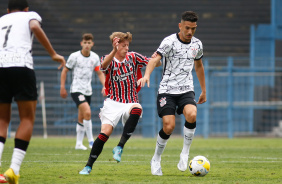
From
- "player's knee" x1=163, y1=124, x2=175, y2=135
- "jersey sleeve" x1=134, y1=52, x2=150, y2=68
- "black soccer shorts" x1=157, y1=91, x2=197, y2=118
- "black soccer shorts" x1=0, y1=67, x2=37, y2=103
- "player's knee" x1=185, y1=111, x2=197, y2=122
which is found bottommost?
"player's knee" x1=163, y1=124, x2=175, y2=135

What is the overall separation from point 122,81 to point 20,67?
6.87 feet

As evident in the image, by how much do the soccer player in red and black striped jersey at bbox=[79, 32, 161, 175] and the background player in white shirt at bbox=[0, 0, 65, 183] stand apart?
151 centimetres

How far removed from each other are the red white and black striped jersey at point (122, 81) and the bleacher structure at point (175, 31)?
31.5 feet

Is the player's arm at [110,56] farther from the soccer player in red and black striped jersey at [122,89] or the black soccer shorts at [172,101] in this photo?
the black soccer shorts at [172,101]

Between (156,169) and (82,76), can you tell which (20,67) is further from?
(82,76)

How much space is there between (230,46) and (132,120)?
55.0ft

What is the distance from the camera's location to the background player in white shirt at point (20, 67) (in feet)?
17.2

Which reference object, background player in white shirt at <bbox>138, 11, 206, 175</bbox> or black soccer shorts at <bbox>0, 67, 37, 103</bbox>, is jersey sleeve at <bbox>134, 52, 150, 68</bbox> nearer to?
background player in white shirt at <bbox>138, 11, 206, 175</bbox>

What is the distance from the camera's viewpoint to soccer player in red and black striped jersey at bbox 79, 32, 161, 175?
684 cm

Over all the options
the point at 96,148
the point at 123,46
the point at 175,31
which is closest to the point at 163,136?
the point at 96,148

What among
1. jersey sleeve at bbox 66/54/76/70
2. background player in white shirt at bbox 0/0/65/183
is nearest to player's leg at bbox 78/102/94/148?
jersey sleeve at bbox 66/54/76/70

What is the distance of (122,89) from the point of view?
7.09 metres

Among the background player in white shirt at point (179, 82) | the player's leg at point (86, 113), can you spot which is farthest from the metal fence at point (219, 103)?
the background player in white shirt at point (179, 82)

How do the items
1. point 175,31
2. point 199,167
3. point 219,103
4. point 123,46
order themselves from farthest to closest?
point 175,31
point 219,103
point 123,46
point 199,167
